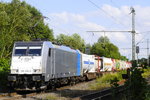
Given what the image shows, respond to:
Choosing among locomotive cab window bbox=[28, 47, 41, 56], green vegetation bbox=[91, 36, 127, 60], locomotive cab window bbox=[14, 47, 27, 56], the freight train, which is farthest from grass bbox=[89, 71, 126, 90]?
green vegetation bbox=[91, 36, 127, 60]

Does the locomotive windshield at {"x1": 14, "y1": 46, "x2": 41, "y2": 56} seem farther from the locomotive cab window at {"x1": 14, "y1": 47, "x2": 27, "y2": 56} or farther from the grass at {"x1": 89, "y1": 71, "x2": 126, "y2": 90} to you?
the grass at {"x1": 89, "y1": 71, "x2": 126, "y2": 90}

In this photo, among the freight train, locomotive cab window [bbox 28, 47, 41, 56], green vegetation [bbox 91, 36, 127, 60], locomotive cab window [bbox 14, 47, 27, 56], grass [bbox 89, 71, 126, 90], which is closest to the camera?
the freight train

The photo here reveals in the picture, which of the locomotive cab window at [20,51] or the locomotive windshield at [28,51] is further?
the locomotive cab window at [20,51]

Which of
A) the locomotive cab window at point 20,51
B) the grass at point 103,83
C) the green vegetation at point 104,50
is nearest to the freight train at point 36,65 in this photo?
the locomotive cab window at point 20,51

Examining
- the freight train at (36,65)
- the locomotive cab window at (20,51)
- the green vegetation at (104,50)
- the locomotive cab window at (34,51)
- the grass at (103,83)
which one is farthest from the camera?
the green vegetation at (104,50)

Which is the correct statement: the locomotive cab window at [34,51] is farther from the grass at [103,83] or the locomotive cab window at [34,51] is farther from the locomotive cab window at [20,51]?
the grass at [103,83]

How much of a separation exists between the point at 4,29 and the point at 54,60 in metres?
19.9

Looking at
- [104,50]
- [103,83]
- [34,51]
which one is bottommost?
[103,83]

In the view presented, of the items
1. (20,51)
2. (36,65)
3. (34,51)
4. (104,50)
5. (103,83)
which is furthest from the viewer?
(104,50)

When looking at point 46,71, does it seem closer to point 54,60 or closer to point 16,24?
point 54,60

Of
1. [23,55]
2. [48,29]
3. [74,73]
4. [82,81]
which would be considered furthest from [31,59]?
[48,29]

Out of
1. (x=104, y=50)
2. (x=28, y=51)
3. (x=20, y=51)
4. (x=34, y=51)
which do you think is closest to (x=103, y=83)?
(x=34, y=51)

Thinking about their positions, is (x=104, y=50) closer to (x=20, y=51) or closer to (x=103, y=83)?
(x=103, y=83)

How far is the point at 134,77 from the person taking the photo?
14836 millimetres
